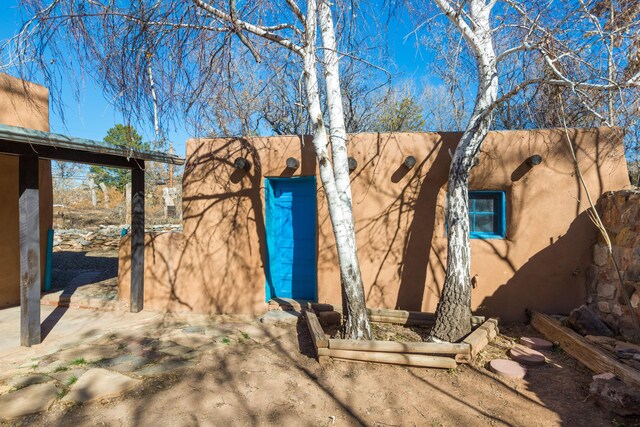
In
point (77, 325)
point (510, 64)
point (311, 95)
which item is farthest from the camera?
point (77, 325)

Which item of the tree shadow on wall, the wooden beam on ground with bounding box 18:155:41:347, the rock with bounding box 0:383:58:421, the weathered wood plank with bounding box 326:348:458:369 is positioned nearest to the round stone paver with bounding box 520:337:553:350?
the tree shadow on wall

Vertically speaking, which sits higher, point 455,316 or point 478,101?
point 478,101

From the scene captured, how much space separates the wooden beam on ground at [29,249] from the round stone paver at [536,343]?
618 cm

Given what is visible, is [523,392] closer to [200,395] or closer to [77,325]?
[200,395]

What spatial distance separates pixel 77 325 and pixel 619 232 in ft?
25.3

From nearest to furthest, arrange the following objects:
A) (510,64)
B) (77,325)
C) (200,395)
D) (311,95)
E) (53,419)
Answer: (53,419) → (200,395) → (311,95) → (510,64) → (77,325)

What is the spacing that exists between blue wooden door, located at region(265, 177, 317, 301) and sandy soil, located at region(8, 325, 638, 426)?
82.6 inches

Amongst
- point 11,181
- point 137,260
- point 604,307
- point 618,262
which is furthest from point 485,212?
point 11,181

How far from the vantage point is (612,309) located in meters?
4.86

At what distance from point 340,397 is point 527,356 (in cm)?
230

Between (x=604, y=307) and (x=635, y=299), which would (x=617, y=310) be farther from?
(x=635, y=299)

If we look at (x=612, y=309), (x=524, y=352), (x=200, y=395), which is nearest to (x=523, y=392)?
(x=524, y=352)

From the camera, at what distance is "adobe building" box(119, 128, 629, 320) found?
5.45 metres

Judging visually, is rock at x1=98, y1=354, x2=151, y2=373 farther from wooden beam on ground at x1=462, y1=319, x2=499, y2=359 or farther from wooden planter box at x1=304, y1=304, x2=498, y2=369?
wooden beam on ground at x1=462, y1=319, x2=499, y2=359
